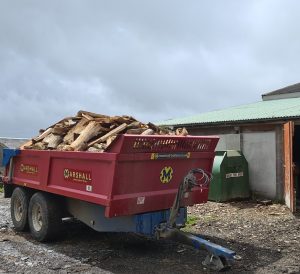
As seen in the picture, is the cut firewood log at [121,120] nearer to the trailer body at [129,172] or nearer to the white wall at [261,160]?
the trailer body at [129,172]

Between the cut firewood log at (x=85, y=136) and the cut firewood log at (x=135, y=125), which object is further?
the cut firewood log at (x=135, y=125)

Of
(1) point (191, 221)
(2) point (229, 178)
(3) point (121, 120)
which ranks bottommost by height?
(1) point (191, 221)

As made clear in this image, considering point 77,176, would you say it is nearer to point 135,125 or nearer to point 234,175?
point 135,125

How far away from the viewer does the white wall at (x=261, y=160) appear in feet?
41.7

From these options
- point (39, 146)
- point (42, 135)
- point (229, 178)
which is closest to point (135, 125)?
point (39, 146)

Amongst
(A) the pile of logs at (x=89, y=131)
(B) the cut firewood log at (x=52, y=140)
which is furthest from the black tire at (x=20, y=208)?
(B) the cut firewood log at (x=52, y=140)

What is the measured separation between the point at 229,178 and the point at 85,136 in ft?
20.9

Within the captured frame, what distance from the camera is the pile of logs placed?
7129 mm

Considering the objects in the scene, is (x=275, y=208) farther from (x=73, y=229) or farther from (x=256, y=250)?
(x=73, y=229)

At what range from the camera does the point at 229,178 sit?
12.7 metres

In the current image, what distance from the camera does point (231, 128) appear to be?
13953 millimetres

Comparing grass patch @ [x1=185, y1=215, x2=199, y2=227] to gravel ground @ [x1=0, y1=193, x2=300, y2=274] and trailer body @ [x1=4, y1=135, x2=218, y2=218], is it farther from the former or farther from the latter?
trailer body @ [x1=4, y1=135, x2=218, y2=218]

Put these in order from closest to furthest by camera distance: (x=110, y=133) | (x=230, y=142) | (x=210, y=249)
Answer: (x=210, y=249) → (x=110, y=133) → (x=230, y=142)

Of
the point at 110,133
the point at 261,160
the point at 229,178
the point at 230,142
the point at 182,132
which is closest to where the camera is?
the point at 110,133
